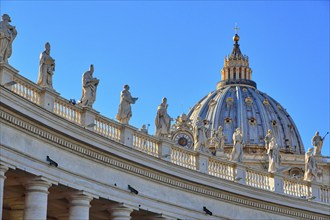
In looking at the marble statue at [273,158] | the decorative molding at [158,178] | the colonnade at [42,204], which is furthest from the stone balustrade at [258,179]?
the colonnade at [42,204]

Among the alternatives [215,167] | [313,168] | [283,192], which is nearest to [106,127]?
[215,167]

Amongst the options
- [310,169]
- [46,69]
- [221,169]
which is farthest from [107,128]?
[310,169]

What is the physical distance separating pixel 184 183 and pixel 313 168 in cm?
1368

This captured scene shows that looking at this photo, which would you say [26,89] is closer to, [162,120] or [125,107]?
[125,107]

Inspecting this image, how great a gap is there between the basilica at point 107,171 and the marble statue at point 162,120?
61 mm

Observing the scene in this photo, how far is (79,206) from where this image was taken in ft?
151

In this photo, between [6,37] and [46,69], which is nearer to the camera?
[6,37]

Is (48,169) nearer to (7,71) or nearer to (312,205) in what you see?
(7,71)

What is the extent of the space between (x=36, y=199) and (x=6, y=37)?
6956mm

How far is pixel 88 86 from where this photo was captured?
48.8 metres

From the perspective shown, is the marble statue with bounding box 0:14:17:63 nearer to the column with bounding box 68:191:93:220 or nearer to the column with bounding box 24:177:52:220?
the column with bounding box 24:177:52:220

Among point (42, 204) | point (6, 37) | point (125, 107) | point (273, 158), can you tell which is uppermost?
point (6, 37)

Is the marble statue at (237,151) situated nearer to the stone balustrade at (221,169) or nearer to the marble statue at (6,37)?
the stone balustrade at (221,169)

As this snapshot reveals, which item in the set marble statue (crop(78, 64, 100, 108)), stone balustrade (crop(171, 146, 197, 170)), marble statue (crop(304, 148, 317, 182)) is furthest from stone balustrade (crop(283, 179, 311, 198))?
marble statue (crop(78, 64, 100, 108))
